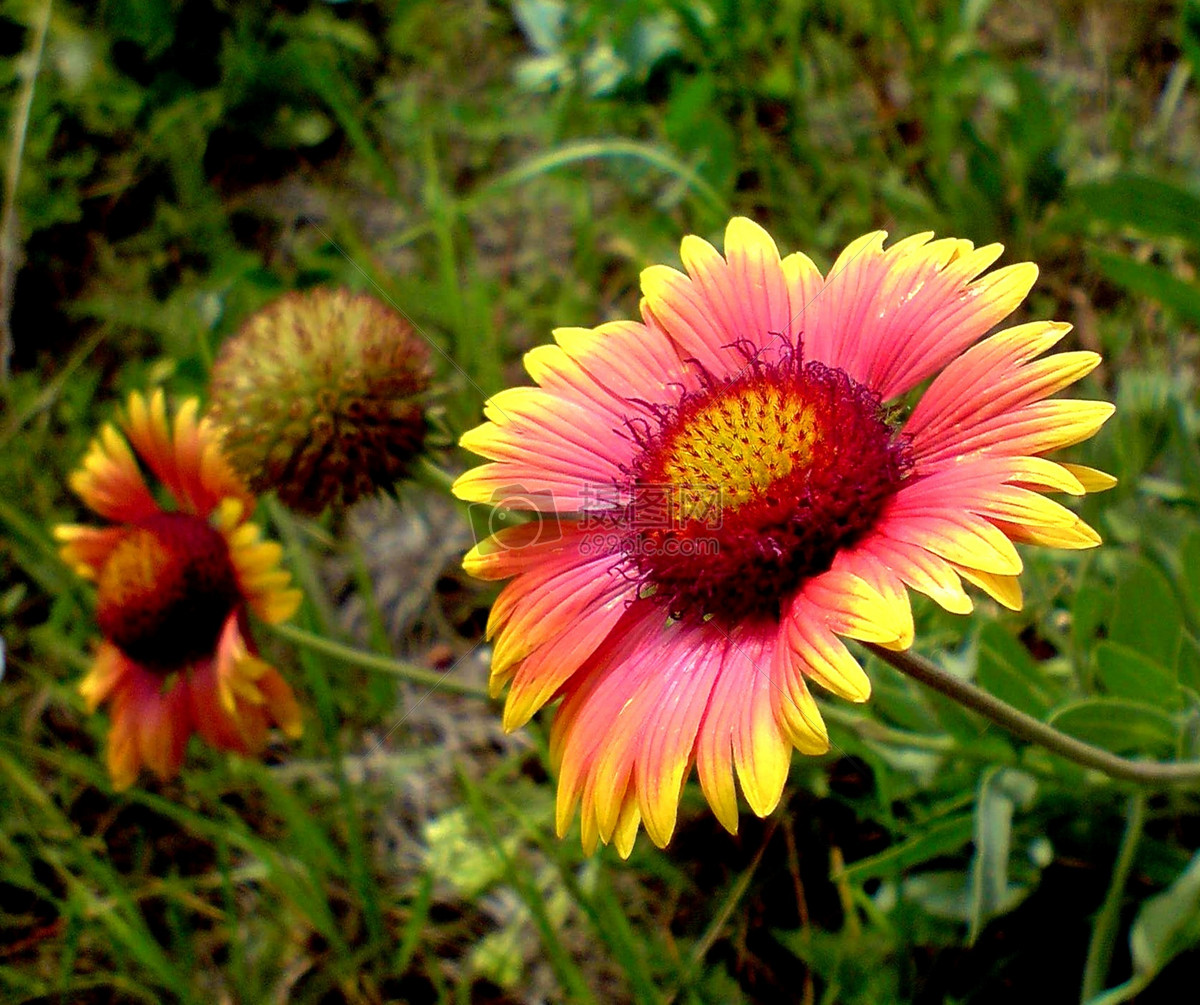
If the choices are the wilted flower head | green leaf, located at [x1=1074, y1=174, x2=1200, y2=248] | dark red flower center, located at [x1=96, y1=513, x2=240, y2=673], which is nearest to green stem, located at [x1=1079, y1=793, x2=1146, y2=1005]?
green leaf, located at [x1=1074, y1=174, x2=1200, y2=248]

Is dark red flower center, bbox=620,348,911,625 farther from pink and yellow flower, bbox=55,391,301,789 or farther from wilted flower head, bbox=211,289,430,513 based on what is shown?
pink and yellow flower, bbox=55,391,301,789

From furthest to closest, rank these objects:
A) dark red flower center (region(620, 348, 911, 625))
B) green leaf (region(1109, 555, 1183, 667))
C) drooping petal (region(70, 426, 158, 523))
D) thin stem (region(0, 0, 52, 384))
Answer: thin stem (region(0, 0, 52, 384)) < drooping petal (region(70, 426, 158, 523)) < green leaf (region(1109, 555, 1183, 667)) < dark red flower center (region(620, 348, 911, 625))

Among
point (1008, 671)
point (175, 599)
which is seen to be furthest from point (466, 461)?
point (1008, 671)

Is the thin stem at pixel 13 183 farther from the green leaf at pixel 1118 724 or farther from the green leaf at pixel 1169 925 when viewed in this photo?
the green leaf at pixel 1169 925

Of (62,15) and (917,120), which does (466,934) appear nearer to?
(917,120)

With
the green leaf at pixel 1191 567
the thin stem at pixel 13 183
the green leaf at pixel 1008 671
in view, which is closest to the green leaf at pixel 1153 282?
the green leaf at pixel 1191 567

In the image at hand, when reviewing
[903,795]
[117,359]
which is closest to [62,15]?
[117,359]
